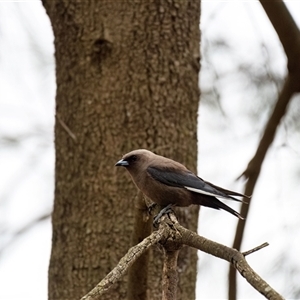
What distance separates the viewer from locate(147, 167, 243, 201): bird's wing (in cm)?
277

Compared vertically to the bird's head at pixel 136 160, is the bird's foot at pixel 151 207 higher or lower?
lower

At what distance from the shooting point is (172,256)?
2188mm

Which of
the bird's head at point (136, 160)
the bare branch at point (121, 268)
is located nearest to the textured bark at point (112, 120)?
the bird's head at point (136, 160)

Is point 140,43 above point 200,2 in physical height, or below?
below

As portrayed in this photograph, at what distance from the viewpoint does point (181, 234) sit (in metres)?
2.10

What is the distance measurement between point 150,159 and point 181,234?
3.36 feet

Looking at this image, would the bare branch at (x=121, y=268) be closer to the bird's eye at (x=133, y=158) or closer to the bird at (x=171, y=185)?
the bird at (x=171, y=185)

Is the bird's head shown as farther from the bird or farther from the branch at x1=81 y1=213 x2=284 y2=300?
the branch at x1=81 y1=213 x2=284 y2=300

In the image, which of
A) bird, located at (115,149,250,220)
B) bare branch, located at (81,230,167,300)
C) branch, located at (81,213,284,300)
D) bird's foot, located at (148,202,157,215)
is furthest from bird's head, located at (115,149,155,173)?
bare branch, located at (81,230,167,300)

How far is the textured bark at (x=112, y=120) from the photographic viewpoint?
360 centimetres

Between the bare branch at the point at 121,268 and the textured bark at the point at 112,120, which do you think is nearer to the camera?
the bare branch at the point at 121,268

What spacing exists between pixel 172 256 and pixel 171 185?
731 mm

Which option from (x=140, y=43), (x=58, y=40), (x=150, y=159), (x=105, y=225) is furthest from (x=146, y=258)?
(x=58, y=40)

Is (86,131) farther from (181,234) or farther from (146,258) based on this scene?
(181,234)
